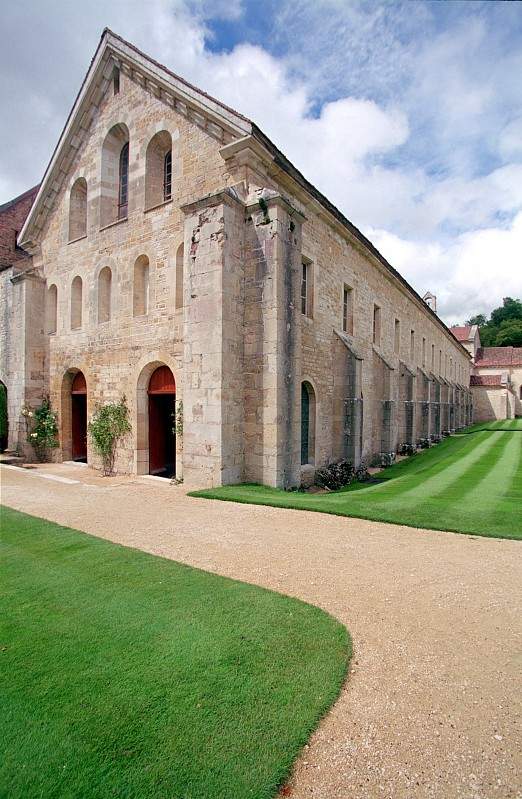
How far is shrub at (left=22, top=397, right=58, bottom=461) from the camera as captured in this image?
14.1 metres

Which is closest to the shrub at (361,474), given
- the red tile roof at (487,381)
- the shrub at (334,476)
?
the shrub at (334,476)

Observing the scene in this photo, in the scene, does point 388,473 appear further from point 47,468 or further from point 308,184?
point 47,468

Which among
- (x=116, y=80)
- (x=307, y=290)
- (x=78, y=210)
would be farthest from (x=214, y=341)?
(x=116, y=80)

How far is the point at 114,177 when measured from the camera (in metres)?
13.2

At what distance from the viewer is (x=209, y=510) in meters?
7.42

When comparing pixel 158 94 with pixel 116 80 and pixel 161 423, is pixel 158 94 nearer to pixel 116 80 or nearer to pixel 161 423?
pixel 116 80

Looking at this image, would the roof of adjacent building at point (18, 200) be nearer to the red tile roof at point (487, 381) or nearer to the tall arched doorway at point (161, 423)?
the tall arched doorway at point (161, 423)

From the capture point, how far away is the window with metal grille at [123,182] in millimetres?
13047

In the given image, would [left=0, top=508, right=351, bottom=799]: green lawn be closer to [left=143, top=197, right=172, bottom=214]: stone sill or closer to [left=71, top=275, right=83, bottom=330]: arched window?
[left=143, top=197, right=172, bottom=214]: stone sill

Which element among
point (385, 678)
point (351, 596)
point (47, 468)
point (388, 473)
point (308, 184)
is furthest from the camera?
point (388, 473)

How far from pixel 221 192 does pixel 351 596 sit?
8315 mm

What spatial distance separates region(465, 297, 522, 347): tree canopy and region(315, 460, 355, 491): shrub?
64398mm

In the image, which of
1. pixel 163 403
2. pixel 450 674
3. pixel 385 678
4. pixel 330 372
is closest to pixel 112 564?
pixel 385 678

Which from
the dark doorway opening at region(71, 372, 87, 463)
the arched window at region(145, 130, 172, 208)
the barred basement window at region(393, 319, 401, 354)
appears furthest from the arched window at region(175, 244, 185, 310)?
the barred basement window at region(393, 319, 401, 354)
